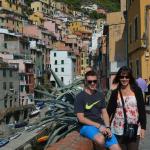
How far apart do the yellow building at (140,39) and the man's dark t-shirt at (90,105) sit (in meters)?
22.6

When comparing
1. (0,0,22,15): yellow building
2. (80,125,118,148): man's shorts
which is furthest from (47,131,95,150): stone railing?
(0,0,22,15): yellow building

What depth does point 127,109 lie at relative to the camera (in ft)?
21.6

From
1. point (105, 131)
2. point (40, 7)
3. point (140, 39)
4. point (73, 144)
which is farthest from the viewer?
point (40, 7)

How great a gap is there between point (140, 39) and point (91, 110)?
23374 mm

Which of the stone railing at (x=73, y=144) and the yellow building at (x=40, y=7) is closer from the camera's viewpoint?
the stone railing at (x=73, y=144)

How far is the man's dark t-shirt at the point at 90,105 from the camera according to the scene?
6867 mm

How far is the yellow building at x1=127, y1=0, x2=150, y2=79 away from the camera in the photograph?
29.5 meters

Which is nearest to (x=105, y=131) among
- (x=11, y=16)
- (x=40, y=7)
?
(x=11, y=16)

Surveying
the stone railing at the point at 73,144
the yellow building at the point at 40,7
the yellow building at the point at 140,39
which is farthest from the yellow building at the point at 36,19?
the stone railing at the point at 73,144

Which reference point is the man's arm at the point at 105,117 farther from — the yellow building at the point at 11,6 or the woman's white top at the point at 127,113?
the yellow building at the point at 11,6

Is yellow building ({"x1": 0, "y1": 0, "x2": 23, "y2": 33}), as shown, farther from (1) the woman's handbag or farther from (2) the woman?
(1) the woman's handbag

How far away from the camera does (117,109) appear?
6.63m

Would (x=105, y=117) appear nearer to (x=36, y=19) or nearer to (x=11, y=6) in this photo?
(x=11, y=6)

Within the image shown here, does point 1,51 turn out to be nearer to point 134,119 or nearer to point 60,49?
point 60,49
